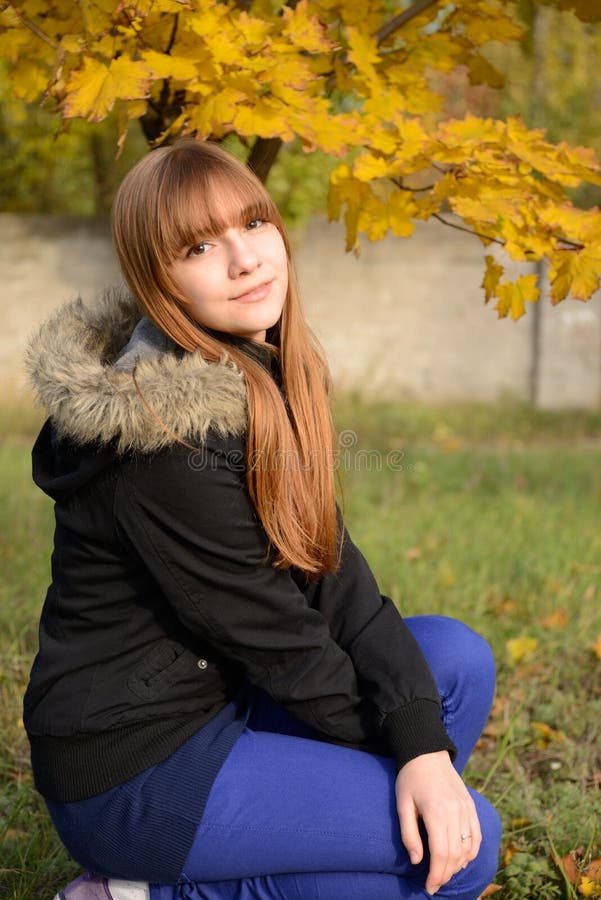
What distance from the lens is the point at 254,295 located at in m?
1.67

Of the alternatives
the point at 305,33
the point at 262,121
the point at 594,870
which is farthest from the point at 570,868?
the point at 305,33

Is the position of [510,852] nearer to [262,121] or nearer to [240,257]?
[240,257]

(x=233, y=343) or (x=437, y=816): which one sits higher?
(x=233, y=343)

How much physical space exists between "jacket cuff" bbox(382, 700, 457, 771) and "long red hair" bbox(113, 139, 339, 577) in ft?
0.95

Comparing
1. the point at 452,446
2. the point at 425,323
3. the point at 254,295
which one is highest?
the point at 254,295

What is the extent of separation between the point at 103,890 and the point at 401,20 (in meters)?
2.01

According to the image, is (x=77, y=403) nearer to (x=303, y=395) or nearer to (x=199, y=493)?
(x=199, y=493)

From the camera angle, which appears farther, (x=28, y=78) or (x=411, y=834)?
(x=28, y=78)

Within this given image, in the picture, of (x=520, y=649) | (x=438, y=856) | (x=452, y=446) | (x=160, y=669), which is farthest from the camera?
(x=452, y=446)

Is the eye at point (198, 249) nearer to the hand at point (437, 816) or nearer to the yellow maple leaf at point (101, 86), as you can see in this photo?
the yellow maple leaf at point (101, 86)

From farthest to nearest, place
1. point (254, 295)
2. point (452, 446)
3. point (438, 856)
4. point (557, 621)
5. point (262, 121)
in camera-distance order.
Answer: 1. point (452, 446)
2. point (557, 621)
3. point (262, 121)
4. point (254, 295)
5. point (438, 856)

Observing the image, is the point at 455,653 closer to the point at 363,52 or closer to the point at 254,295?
the point at 254,295

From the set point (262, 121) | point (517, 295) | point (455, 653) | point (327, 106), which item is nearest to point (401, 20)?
point (327, 106)

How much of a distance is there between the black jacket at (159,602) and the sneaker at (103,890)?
17cm
